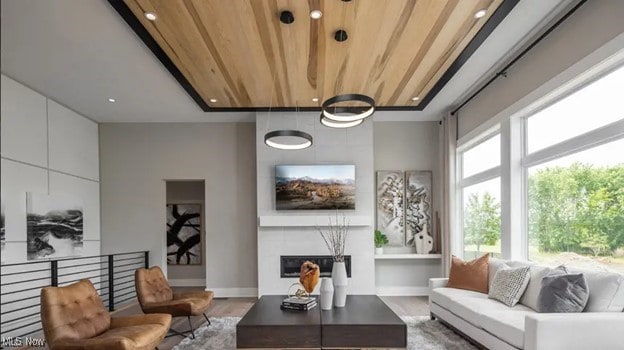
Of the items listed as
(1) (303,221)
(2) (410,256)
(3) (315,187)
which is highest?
(3) (315,187)

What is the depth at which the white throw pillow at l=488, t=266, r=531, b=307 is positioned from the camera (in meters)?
4.01

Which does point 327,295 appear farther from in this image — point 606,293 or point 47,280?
point 47,280

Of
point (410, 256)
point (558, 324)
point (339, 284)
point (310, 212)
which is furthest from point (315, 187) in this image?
point (558, 324)

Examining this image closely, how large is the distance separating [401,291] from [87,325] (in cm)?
513

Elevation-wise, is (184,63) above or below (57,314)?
above

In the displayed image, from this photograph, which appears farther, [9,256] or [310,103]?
[310,103]

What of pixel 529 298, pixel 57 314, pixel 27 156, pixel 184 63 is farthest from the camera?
pixel 27 156

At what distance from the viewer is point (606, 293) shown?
3.11 meters

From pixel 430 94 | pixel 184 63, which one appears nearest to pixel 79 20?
pixel 184 63

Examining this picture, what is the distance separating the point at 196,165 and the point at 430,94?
4.14m

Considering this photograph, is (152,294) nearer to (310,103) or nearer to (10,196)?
(10,196)

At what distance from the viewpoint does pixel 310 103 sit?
6.31 metres

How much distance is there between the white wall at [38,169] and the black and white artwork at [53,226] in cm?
10

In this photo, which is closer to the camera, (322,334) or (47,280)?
(322,334)
